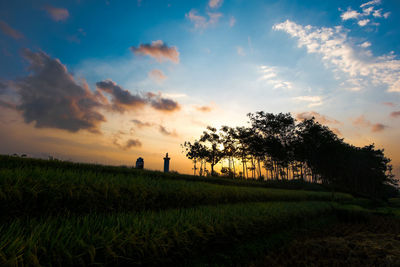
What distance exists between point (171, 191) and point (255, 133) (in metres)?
36.4

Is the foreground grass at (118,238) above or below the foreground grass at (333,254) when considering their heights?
above

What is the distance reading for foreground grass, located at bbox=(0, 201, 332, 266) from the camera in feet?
6.70

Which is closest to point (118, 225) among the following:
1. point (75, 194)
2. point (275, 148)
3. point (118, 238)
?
point (118, 238)

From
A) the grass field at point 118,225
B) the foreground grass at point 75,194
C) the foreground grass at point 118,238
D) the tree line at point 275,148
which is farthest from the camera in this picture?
the tree line at point 275,148

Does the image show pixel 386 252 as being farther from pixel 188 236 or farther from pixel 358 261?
pixel 188 236

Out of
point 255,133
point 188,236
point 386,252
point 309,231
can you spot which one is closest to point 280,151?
point 255,133

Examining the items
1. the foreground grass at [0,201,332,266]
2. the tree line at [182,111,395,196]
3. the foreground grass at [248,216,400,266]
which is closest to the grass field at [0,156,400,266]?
the foreground grass at [0,201,332,266]

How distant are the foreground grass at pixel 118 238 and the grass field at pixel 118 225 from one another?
1 cm

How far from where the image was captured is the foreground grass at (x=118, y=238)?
6.70 ft

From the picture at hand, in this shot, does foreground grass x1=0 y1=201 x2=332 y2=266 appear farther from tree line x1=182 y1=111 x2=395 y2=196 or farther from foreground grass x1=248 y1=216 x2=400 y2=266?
tree line x1=182 y1=111 x2=395 y2=196

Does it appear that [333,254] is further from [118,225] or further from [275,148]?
[275,148]

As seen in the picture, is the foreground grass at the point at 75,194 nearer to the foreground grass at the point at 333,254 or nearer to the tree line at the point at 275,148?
the foreground grass at the point at 333,254

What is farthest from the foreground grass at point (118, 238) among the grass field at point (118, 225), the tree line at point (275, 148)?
the tree line at point (275, 148)

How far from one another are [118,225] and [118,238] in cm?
28
